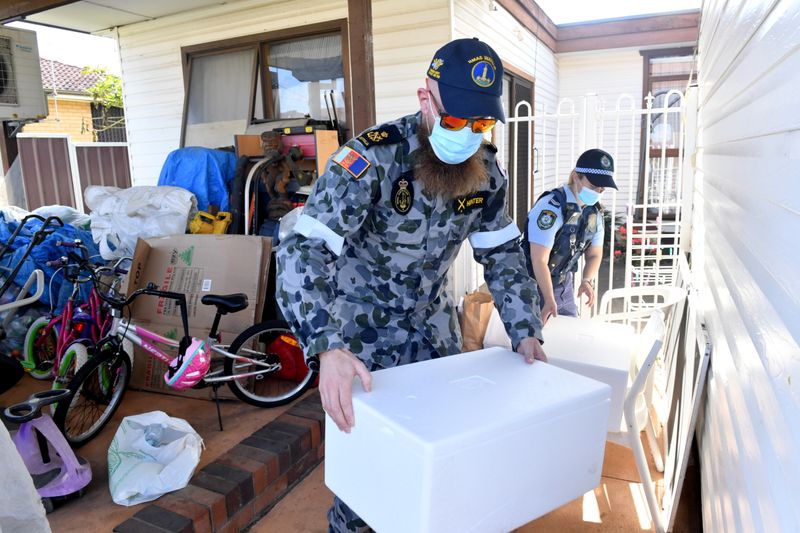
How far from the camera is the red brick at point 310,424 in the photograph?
2797 mm

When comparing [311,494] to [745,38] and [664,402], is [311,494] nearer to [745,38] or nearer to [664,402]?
[664,402]

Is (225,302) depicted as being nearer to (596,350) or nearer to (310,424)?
(310,424)

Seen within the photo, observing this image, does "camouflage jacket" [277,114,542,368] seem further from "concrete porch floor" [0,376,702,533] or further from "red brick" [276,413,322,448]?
"red brick" [276,413,322,448]

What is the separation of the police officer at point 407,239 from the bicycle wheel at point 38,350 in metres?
2.82

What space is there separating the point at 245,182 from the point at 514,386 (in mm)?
3767

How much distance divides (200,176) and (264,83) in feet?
4.26

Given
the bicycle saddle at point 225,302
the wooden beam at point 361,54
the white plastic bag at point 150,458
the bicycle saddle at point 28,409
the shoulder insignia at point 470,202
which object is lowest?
the white plastic bag at point 150,458

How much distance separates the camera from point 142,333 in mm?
3076

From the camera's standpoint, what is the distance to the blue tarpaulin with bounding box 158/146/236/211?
4.75 metres

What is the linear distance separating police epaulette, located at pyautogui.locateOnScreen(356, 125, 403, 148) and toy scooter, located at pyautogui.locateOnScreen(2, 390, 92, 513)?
5.50 feet

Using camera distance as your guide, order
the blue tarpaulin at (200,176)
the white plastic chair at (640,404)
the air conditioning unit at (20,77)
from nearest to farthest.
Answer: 1. the white plastic chair at (640,404)
2. the blue tarpaulin at (200,176)
3. the air conditioning unit at (20,77)

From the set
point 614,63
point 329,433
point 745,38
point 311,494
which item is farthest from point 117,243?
point 614,63

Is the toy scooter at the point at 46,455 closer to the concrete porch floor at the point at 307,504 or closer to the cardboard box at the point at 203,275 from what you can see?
the concrete porch floor at the point at 307,504

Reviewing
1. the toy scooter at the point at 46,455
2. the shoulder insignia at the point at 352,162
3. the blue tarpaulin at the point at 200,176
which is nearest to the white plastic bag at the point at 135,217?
the blue tarpaulin at the point at 200,176
